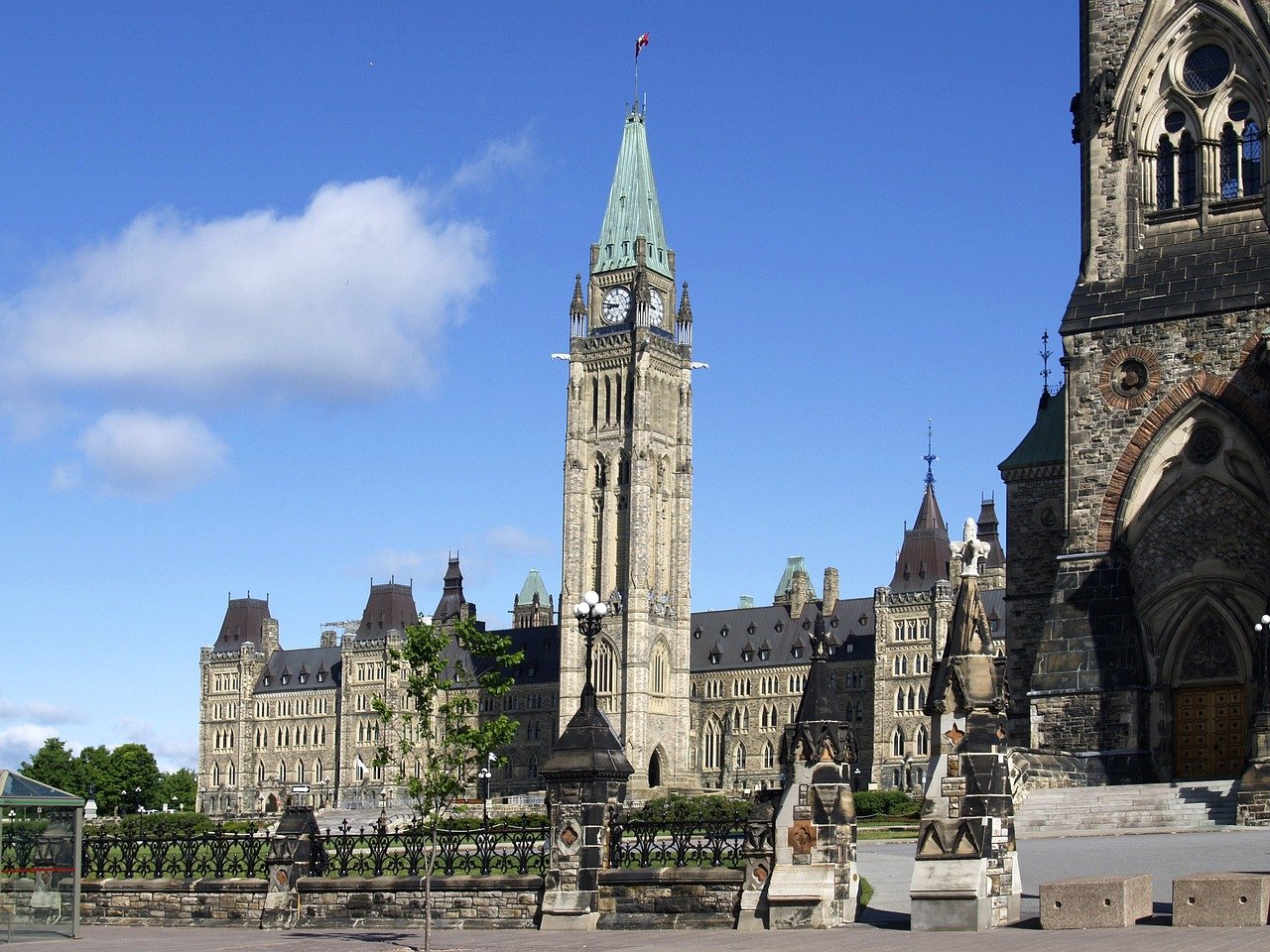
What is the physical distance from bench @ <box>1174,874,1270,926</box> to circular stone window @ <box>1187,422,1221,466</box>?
20.8m

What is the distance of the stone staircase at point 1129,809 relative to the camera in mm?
31891

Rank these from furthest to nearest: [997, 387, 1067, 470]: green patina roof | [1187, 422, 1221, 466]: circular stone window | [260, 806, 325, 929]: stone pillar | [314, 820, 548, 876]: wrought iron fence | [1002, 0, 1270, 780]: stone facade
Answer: [997, 387, 1067, 470]: green patina roof < [1187, 422, 1221, 466]: circular stone window < [1002, 0, 1270, 780]: stone facade < [260, 806, 325, 929]: stone pillar < [314, 820, 548, 876]: wrought iron fence

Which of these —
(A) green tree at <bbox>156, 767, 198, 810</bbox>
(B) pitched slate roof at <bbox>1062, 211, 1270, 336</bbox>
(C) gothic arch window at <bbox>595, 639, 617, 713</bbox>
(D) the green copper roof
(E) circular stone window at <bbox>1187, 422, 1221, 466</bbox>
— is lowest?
(A) green tree at <bbox>156, 767, 198, 810</bbox>

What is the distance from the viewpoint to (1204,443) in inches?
1560

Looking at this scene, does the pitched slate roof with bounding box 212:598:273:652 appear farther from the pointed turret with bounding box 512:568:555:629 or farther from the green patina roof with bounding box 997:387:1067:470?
the green patina roof with bounding box 997:387:1067:470

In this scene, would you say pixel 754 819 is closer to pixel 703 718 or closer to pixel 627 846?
pixel 627 846

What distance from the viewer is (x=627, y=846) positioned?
2500 centimetres

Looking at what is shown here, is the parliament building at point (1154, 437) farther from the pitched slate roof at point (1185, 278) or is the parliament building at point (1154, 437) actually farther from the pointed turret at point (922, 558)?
the pointed turret at point (922, 558)

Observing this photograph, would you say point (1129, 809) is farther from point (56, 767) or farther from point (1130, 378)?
point (56, 767)

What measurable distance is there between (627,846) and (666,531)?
335 feet

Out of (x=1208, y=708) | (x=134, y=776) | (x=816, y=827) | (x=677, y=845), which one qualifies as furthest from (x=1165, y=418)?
(x=134, y=776)

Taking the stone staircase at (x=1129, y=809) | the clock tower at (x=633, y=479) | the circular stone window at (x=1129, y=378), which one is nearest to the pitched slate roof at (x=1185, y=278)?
the circular stone window at (x=1129, y=378)

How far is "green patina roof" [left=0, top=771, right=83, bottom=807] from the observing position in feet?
84.0

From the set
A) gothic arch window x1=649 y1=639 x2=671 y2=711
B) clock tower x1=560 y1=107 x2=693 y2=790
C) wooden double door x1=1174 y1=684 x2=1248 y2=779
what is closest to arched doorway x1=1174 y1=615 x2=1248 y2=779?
wooden double door x1=1174 y1=684 x2=1248 y2=779
